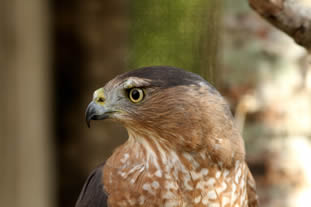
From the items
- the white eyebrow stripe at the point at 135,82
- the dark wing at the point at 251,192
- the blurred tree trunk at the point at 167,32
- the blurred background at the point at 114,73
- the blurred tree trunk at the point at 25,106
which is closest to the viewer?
the white eyebrow stripe at the point at 135,82

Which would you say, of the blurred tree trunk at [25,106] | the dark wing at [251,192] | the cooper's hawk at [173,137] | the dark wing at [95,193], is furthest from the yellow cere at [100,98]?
the blurred tree trunk at [25,106]

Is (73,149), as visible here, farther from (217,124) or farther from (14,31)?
(217,124)

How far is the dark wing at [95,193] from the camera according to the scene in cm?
187

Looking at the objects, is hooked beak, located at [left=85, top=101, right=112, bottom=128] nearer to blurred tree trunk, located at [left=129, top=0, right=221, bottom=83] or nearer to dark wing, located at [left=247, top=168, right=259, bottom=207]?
dark wing, located at [left=247, top=168, right=259, bottom=207]

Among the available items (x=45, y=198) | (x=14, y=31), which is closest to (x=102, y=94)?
(x=14, y=31)

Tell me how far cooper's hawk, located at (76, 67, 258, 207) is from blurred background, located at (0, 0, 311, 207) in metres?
0.23

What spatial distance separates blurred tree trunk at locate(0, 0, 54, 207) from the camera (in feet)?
12.8

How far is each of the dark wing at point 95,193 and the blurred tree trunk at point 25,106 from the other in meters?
2.01

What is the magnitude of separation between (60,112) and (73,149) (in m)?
0.35

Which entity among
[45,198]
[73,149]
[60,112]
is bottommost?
[45,198]

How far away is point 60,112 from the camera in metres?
4.92

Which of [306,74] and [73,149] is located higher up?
[306,74]

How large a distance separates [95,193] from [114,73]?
2.98 metres

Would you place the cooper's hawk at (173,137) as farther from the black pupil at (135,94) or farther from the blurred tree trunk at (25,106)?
the blurred tree trunk at (25,106)
